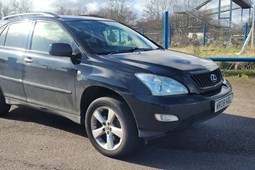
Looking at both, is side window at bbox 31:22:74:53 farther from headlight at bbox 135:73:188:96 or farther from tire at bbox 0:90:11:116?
headlight at bbox 135:73:188:96

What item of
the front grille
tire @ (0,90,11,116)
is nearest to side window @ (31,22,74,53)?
tire @ (0,90,11,116)

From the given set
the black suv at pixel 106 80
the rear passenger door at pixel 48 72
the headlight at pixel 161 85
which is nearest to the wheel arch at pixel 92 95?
the black suv at pixel 106 80

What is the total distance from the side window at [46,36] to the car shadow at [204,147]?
4.26 feet

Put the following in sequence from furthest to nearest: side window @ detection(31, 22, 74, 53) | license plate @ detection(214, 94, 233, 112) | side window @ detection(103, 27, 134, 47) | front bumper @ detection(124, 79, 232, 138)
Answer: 1. side window @ detection(103, 27, 134, 47)
2. side window @ detection(31, 22, 74, 53)
3. license plate @ detection(214, 94, 233, 112)
4. front bumper @ detection(124, 79, 232, 138)

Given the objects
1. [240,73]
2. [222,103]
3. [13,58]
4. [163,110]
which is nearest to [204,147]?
[222,103]

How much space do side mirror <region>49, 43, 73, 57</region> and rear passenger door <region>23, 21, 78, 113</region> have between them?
0.38 feet

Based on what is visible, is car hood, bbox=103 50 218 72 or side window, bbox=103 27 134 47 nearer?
car hood, bbox=103 50 218 72

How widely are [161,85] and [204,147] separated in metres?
1.21

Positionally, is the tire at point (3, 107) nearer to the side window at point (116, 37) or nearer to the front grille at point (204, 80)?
the side window at point (116, 37)

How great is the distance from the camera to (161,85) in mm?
3734

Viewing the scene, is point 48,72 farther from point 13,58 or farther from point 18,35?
point 18,35

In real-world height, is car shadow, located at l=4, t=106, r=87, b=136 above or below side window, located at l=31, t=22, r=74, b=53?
below

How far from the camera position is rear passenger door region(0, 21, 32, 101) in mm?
5094

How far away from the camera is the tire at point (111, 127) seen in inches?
153
